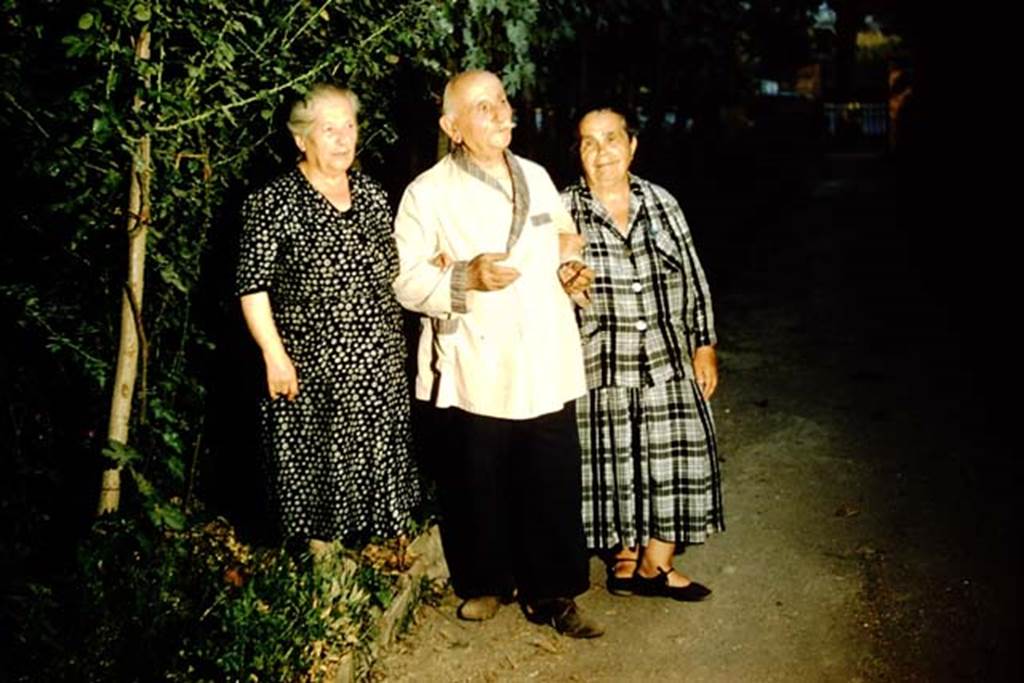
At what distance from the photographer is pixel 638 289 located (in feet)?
13.8

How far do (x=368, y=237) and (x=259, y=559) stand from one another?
4.53 ft

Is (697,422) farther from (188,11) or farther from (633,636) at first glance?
(188,11)

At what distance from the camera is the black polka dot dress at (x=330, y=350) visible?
361cm

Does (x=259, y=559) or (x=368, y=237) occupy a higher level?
(x=368, y=237)

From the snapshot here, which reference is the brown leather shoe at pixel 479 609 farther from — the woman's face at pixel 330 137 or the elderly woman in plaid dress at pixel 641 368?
the woman's face at pixel 330 137

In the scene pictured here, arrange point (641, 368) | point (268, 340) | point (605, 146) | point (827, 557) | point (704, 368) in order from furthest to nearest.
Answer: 1. point (827, 557)
2. point (704, 368)
3. point (641, 368)
4. point (605, 146)
5. point (268, 340)

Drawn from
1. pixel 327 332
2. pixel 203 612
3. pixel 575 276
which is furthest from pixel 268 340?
pixel 575 276

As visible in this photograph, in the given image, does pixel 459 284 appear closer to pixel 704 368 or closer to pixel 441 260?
pixel 441 260

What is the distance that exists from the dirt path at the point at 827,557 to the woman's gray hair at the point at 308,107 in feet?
6.71

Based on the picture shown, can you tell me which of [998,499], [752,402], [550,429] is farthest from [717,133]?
[550,429]

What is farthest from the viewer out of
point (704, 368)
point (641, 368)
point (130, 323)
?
point (704, 368)

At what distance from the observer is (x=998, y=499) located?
533cm

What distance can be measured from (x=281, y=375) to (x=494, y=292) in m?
0.85

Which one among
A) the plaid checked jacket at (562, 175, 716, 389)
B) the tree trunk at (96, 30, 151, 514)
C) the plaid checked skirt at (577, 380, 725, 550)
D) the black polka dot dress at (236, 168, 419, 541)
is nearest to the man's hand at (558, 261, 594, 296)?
the plaid checked jacket at (562, 175, 716, 389)
